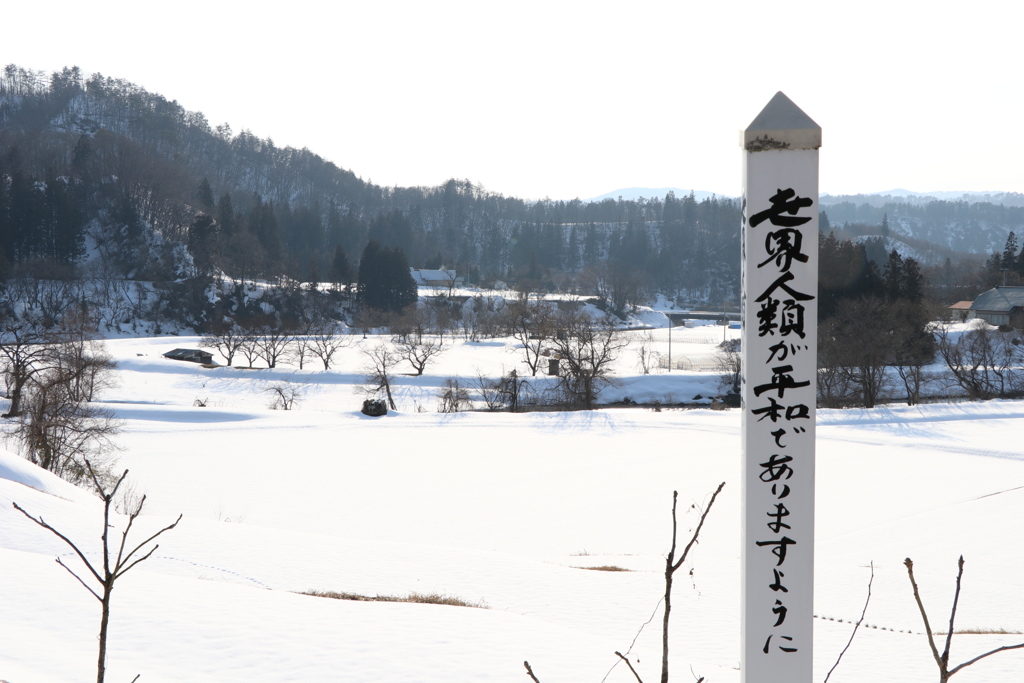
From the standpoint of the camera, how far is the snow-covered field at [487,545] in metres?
6.43

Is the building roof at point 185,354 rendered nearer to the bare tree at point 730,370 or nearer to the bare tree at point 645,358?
the bare tree at point 645,358

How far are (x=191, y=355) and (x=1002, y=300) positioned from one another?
215ft

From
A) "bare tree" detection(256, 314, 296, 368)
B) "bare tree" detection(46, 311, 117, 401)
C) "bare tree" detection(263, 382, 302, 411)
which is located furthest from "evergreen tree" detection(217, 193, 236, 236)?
"bare tree" detection(263, 382, 302, 411)

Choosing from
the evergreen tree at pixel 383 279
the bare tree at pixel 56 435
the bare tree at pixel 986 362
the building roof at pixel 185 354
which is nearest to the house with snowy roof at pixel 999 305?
the bare tree at pixel 986 362

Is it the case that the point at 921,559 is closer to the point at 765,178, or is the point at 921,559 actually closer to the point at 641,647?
the point at 641,647

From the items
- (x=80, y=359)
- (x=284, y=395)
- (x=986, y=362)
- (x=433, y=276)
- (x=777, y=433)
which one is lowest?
(x=284, y=395)

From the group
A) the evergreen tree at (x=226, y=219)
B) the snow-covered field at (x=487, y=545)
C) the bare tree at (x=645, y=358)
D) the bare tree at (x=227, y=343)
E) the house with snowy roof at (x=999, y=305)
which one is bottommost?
the snow-covered field at (x=487, y=545)

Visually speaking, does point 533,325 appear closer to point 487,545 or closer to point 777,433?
point 487,545

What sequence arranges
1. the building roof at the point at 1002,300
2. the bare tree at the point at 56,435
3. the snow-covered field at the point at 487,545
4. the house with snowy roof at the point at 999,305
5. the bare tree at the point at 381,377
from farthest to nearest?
the building roof at the point at 1002,300 < the house with snowy roof at the point at 999,305 < the bare tree at the point at 381,377 < the bare tree at the point at 56,435 < the snow-covered field at the point at 487,545

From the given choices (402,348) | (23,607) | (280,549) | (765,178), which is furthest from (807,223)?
(402,348)

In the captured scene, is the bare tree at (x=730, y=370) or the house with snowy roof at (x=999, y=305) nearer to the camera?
the bare tree at (x=730, y=370)

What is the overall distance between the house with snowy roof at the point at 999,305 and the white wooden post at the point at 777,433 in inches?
2467

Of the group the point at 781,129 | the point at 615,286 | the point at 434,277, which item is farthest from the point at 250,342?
the point at 615,286

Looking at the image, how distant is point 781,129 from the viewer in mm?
2334
